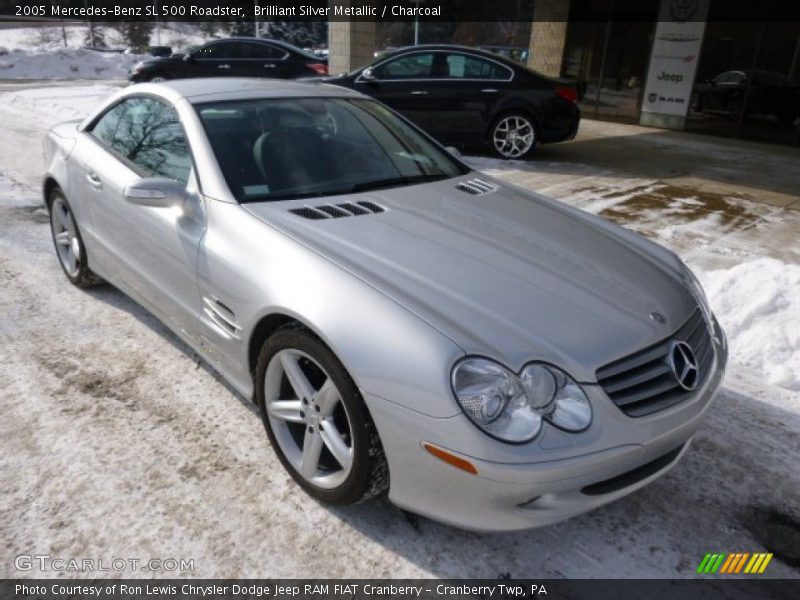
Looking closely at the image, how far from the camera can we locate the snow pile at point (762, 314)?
3521 millimetres

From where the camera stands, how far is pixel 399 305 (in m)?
2.06

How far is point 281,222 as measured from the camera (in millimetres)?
2537

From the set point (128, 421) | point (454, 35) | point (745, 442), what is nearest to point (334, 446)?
point (128, 421)

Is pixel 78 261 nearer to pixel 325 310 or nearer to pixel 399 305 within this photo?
pixel 325 310

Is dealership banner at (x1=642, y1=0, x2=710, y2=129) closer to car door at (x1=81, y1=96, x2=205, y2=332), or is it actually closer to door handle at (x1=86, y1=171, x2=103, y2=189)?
car door at (x1=81, y1=96, x2=205, y2=332)

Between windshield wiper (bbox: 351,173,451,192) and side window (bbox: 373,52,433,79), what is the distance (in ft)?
20.9

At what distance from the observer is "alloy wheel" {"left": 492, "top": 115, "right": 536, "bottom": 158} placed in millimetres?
9031

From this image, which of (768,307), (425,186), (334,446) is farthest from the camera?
(768,307)

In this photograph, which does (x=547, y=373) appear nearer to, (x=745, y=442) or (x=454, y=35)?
(x=745, y=442)

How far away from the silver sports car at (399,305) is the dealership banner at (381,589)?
0.29 m

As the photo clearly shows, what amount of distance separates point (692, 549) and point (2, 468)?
2.72 metres

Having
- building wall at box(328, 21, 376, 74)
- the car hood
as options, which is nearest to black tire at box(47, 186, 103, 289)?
the car hood

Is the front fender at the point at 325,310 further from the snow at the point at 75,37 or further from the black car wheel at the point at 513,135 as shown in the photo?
the snow at the point at 75,37

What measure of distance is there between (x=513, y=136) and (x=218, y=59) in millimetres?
7579
